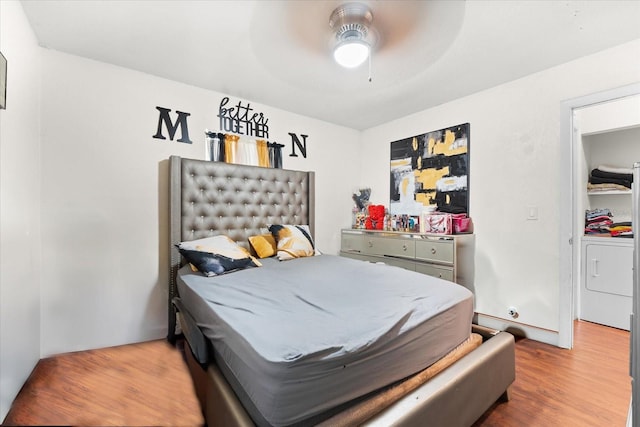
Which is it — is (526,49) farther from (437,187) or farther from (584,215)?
(584,215)

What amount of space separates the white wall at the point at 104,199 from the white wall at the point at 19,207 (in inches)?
3.6

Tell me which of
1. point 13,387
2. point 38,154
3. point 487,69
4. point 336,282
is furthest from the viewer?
point 487,69

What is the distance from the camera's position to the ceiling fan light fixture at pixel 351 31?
150 centimetres

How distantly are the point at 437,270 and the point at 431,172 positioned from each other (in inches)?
42.2

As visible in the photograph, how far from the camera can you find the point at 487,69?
222cm

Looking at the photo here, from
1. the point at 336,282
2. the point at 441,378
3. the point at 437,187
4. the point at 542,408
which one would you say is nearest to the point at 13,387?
the point at 336,282

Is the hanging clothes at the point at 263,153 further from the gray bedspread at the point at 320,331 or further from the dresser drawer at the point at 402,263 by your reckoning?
the dresser drawer at the point at 402,263

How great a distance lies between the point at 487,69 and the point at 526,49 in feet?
0.96

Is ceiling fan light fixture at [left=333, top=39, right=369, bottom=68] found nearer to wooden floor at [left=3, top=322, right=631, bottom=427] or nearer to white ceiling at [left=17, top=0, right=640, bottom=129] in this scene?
white ceiling at [left=17, top=0, right=640, bottom=129]

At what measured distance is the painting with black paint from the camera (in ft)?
9.08

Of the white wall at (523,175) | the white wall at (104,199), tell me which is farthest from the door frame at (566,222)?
the white wall at (104,199)

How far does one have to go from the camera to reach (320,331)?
1.04 metres

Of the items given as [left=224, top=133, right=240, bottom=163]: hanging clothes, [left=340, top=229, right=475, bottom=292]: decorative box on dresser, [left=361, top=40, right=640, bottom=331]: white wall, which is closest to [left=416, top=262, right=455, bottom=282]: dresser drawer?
[left=340, top=229, right=475, bottom=292]: decorative box on dresser

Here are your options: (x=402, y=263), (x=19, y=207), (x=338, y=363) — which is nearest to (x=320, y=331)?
(x=338, y=363)
